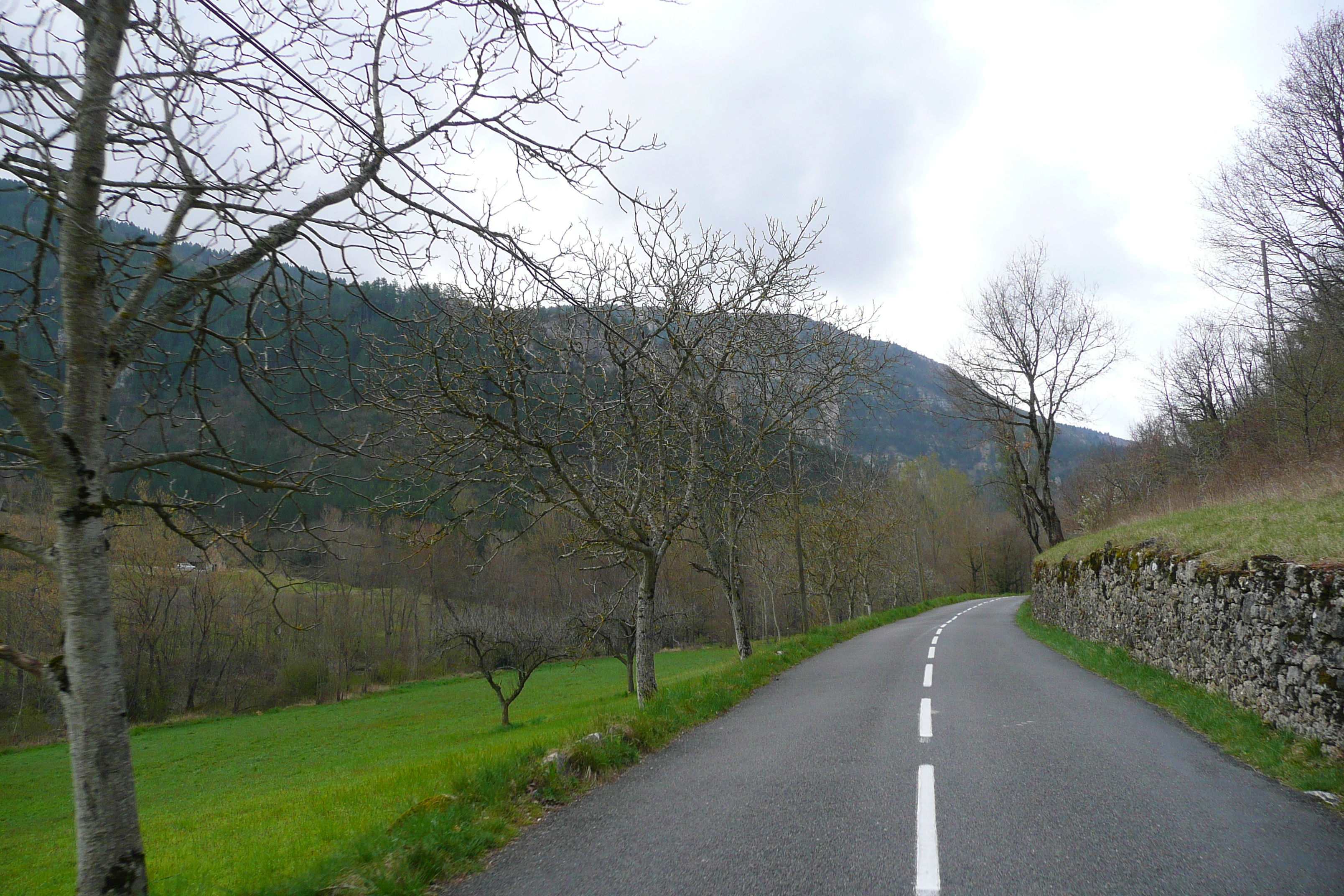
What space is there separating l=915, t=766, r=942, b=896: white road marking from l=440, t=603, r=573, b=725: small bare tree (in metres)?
25.8

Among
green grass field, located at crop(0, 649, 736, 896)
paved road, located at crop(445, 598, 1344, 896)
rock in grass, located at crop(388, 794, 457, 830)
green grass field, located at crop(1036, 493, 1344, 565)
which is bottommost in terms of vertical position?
green grass field, located at crop(0, 649, 736, 896)

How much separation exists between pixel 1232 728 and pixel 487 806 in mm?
7334

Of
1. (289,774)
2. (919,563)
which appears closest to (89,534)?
(289,774)

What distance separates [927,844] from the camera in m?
4.24

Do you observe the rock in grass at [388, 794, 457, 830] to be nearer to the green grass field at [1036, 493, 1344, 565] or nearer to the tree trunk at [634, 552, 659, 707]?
the tree trunk at [634, 552, 659, 707]

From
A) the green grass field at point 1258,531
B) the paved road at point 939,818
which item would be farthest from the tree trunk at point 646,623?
the green grass field at point 1258,531

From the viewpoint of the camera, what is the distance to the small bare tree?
31500mm

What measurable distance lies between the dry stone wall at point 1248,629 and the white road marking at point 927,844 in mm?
3660

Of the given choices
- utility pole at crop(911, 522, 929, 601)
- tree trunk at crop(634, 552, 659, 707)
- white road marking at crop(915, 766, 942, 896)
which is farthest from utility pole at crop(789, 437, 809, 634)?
utility pole at crop(911, 522, 929, 601)

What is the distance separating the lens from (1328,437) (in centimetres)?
1588

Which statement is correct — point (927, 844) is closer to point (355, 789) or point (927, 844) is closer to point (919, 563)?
point (355, 789)

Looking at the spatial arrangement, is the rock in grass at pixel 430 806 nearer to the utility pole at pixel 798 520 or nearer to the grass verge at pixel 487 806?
the grass verge at pixel 487 806

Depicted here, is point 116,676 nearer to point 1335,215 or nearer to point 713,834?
point 713,834

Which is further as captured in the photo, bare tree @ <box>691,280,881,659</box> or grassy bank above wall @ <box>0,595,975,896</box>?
bare tree @ <box>691,280,881,659</box>
